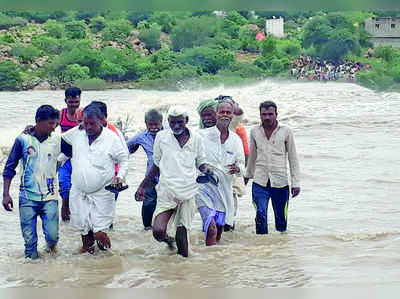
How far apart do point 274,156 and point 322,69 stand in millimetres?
35820

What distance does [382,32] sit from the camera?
156ft

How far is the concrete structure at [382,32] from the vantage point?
A: 1756 inches

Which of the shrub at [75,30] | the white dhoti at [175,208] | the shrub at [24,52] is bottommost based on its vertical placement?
the white dhoti at [175,208]

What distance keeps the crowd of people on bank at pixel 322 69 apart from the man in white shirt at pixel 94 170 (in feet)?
111

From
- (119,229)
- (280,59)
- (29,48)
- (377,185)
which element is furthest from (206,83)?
(119,229)

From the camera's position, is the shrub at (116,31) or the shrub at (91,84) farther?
the shrub at (116,31)

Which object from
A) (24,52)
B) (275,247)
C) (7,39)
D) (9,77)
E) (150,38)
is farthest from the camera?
(150,38)

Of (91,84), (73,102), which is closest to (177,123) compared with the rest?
(73,102)

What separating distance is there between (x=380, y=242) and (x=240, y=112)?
1685 mm

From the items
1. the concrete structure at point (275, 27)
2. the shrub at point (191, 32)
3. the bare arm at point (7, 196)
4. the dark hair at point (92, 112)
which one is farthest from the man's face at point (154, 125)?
the concrete structure at point (275, 27)

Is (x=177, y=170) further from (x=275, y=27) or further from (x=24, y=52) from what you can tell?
(x=275, y=27)

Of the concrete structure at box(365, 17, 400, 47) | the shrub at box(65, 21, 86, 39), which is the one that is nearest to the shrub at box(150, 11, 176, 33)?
the shrub at box(65, 21, 86, 39)

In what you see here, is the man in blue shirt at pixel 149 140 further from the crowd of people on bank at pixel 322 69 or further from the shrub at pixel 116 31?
the shrub at pixel 116 31

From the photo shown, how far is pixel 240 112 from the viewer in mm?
6758
